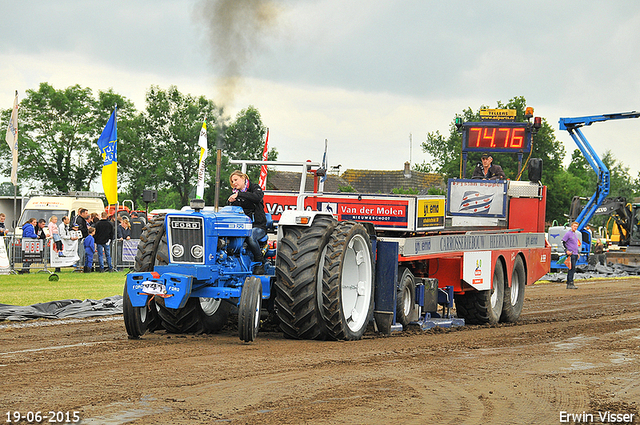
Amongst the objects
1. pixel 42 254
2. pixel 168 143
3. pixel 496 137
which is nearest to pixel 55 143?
pixel 168 143

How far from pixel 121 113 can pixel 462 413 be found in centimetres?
5091

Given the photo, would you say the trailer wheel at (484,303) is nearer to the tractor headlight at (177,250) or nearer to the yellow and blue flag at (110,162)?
the tractor headlight at (177,250)

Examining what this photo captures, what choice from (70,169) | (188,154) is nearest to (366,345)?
(188,154)

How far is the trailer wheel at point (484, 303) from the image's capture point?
13008 mm

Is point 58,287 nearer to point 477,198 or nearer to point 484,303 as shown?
point 477,198

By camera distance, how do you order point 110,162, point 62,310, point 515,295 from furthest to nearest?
point 110,162 → point 515,295 → point 62,310

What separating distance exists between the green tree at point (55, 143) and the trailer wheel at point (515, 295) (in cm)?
4185

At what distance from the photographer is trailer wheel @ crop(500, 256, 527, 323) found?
44.8 ft

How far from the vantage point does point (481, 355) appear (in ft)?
27.9

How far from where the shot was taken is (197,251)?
348 inches

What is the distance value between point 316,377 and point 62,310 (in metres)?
6.62

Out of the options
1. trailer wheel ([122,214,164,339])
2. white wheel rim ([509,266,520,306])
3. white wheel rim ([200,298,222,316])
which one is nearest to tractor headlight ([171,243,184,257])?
trailer wheel ([122,214,164,339])

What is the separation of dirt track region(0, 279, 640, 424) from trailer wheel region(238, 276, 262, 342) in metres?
0.30

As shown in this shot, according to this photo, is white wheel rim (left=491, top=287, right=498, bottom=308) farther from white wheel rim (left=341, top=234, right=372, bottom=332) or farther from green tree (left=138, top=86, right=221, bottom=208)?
green tree (left=138, top=86, right=221, bottom=208)
